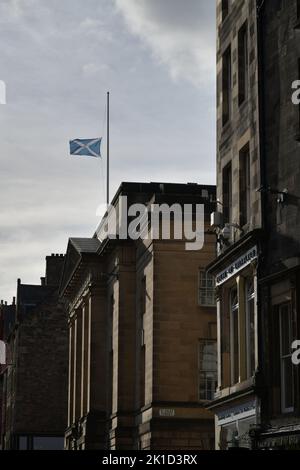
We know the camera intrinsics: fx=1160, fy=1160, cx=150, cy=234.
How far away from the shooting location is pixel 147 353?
5309cm

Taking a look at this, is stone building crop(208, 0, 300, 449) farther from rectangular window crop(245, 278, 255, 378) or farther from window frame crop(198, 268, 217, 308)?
window frame crop(198, 268, 217, 308)

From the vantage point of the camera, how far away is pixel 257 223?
113 ft

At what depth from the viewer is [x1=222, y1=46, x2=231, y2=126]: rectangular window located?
131 feet

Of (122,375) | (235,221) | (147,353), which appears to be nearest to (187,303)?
(147,353)

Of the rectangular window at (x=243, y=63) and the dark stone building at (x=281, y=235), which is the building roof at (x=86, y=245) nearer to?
the rectangular window at (x=243, y=63)

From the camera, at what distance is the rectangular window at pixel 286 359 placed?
31766 millimetres

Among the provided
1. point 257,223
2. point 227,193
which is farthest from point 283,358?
point 227,193

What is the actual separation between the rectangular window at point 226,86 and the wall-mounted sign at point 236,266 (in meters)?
5.59

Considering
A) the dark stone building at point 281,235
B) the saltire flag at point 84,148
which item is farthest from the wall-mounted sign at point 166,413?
the dark stone building at point 281,235

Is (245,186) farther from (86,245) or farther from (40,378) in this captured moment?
(40,378)

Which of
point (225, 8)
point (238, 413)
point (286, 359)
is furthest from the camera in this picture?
point (225, 8)

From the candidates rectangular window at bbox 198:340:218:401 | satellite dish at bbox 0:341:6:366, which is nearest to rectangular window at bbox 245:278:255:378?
rectangular window at bbox 198:340:218:401

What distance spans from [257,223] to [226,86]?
7.51 meters

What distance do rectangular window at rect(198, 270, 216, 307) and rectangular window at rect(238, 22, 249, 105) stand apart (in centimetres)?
1553
